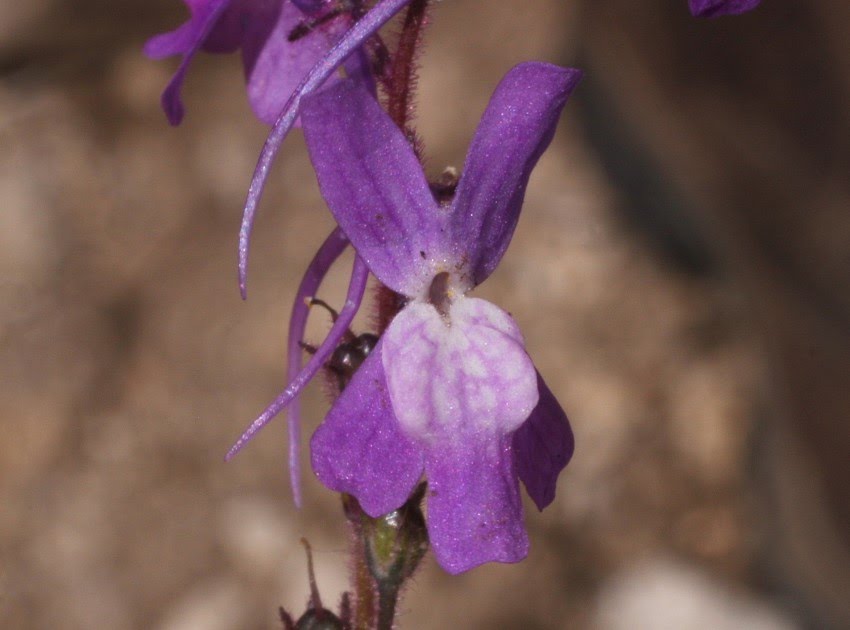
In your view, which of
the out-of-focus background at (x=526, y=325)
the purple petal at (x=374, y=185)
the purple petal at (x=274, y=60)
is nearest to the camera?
the purple petal at (x=374, y=185)

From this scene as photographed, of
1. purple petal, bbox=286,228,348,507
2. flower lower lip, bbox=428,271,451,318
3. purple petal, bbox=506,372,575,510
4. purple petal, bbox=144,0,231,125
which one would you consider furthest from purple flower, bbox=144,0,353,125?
purple petal, bbox=506,372,575,510

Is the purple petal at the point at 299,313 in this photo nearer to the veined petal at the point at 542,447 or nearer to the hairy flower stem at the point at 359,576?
the hairy flower stem at the point at 359,576

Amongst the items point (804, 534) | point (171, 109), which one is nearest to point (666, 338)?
point (804, 534)

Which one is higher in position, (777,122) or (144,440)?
(777,122)

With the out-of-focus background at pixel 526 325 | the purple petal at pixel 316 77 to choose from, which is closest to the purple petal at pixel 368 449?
the purple petal at pixel 316 77

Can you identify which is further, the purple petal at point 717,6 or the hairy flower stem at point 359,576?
the hairy flower stem at point 359,576

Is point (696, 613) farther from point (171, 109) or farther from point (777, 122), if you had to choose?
point (171, 109)
